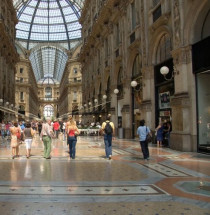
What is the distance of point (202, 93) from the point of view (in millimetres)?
12211

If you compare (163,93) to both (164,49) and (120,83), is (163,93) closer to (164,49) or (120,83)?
(164,49)

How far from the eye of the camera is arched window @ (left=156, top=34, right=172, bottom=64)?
15325mm

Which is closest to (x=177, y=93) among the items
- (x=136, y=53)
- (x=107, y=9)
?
(x=136, y=53)

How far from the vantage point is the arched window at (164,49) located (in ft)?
50.3

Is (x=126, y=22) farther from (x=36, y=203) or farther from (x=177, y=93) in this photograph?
(x=36, y=203)

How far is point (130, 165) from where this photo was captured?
29.6 feet

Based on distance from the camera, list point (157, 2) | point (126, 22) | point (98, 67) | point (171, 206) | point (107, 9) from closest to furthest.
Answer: point (171, 206)
point (157, 2)
point (126, 22)
point (107, 9)
point (98, 67)

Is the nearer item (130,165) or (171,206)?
(171,206)

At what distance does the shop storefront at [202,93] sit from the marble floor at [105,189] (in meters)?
3.19

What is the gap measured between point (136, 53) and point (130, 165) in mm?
12864

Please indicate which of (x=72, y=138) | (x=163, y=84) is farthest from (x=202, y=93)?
(x=72, y=138)

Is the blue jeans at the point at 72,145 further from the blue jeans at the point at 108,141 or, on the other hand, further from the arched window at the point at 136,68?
the arched window at the point at 136,68

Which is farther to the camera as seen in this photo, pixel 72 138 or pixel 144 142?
pixel 72 138

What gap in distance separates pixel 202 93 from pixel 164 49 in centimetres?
465
